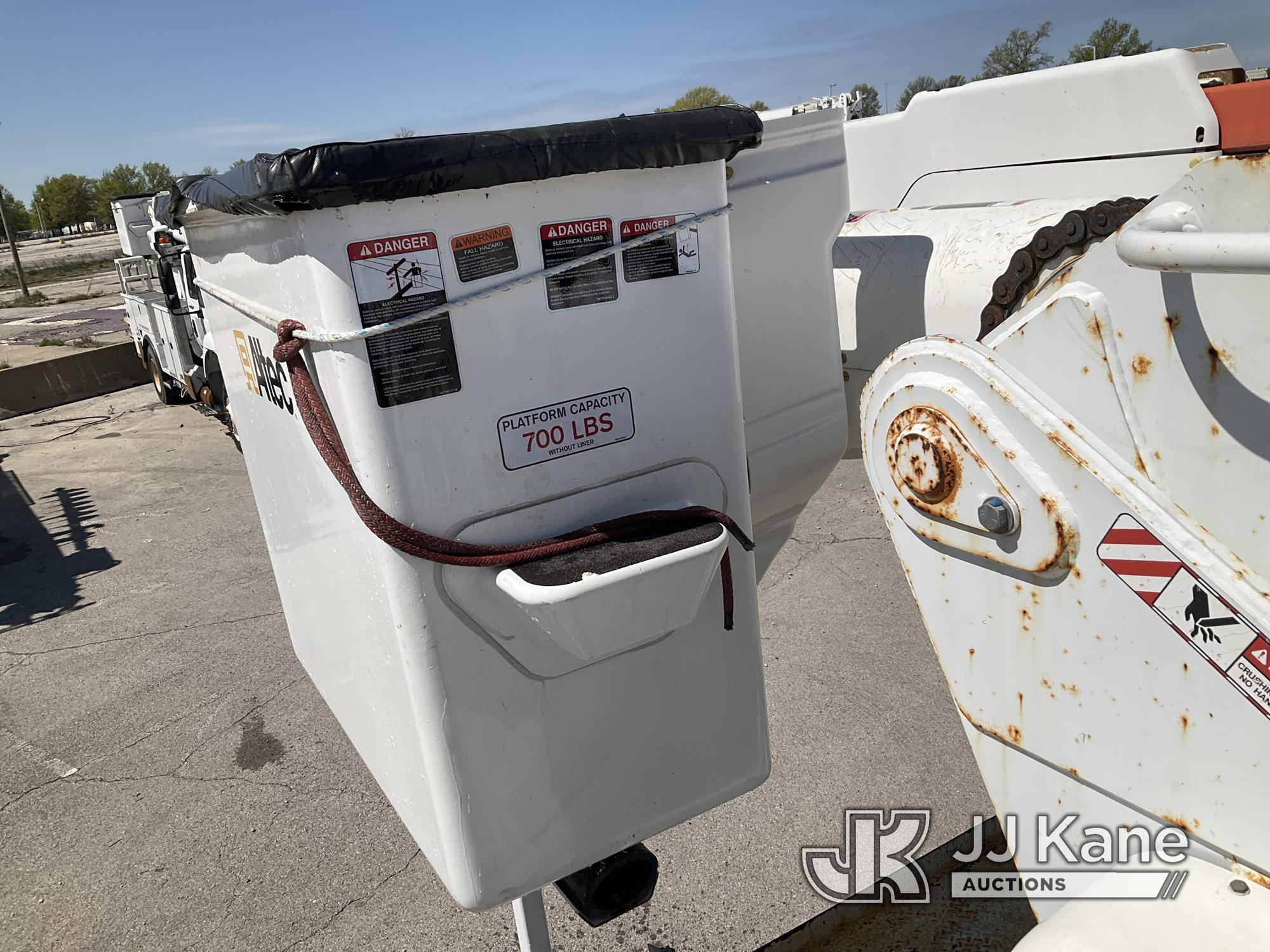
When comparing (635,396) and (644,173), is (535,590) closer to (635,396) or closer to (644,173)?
(635,396)

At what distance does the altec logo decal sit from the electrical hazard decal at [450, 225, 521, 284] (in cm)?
39

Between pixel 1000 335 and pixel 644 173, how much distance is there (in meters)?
0.57

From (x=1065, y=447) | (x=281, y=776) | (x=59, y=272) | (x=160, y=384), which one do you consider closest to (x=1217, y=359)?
(x=1065, y=447)

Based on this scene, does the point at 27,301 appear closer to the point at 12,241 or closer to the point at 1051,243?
the point at 12,241

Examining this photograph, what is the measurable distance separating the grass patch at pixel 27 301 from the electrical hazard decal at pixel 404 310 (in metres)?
30.8

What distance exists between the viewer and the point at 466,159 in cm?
118

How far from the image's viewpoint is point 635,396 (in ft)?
4.63

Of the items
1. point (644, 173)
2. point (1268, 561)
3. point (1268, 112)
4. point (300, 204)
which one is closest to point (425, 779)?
point (300, 204)

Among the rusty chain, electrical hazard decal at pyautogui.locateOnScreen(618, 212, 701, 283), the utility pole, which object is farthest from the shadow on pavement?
the utility pole

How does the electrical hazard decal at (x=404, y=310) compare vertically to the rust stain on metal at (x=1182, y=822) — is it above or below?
above

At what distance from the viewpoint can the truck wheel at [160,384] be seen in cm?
→ 1158

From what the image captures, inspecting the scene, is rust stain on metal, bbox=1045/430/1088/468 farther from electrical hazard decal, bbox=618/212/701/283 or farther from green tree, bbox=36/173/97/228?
green tree, bbox=36/173/97/228

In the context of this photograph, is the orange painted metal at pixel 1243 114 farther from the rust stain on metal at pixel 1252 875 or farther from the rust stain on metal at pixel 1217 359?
the rust stain on metal at pixel 1252 875

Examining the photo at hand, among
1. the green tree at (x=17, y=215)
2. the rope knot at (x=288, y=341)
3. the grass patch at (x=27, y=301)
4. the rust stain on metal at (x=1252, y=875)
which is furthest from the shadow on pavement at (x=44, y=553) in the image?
the green tree at (x=17, y=215)
